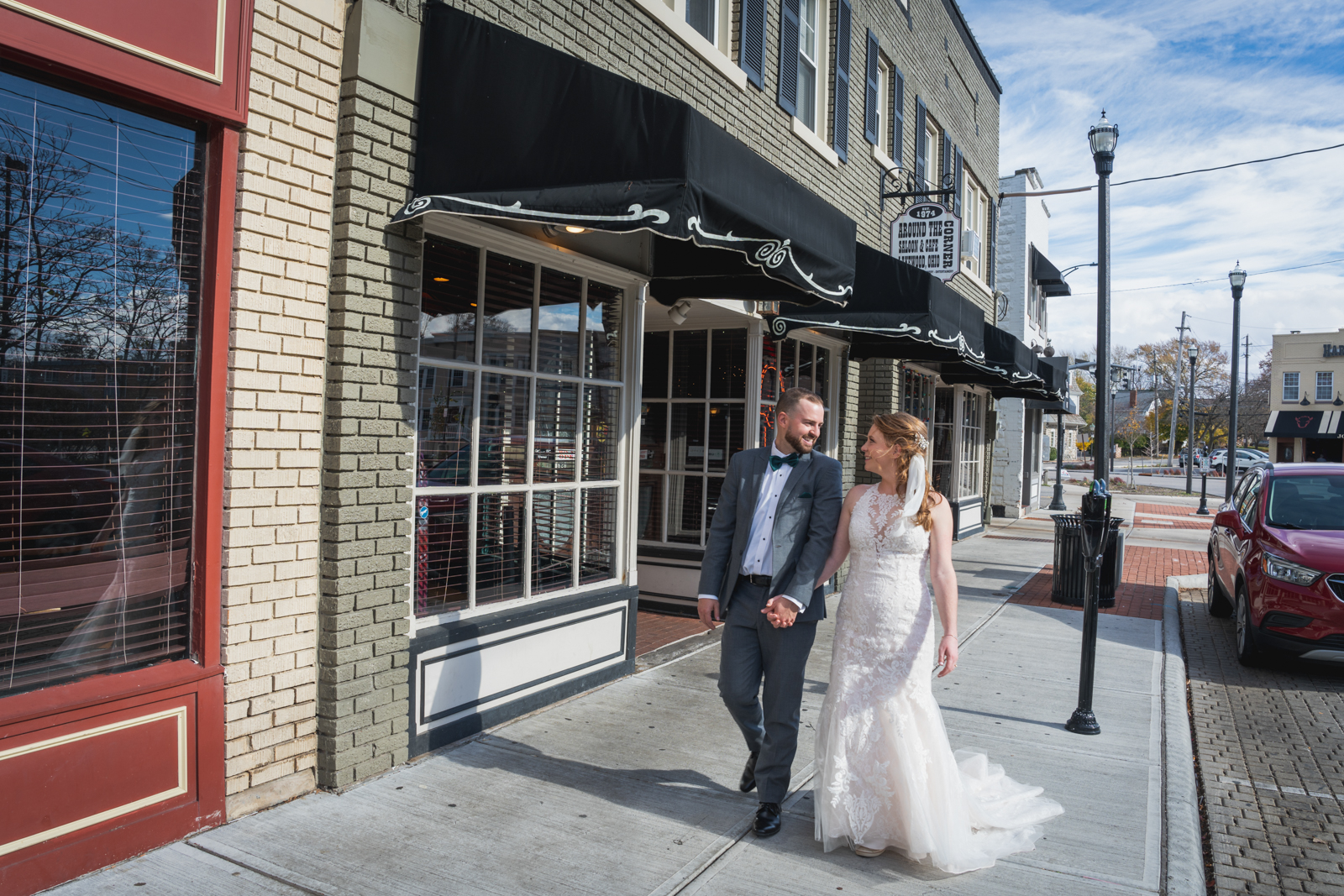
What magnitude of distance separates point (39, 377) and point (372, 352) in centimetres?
129

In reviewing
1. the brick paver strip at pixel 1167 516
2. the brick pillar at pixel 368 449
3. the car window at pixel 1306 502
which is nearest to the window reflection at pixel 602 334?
the brick pillar at pixel 368 449

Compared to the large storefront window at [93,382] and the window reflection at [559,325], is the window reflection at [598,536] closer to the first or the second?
the window reflection at [559,325]

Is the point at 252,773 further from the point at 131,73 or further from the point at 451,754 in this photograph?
the point at 131,73

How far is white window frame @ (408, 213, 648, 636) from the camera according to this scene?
15.0ft

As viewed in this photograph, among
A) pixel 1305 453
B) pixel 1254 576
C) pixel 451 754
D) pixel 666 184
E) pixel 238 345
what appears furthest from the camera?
pixel 1305 453

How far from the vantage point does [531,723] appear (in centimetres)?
507

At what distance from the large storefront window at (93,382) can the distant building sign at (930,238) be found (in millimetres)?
8641

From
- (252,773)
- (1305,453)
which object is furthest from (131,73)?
(1305,453)

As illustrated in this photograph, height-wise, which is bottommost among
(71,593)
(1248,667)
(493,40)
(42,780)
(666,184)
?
(1248,667)

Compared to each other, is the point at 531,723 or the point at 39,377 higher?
the point at 39,377

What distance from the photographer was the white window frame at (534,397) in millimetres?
4582

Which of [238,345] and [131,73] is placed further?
[238,345]

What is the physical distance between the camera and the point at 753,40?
24.9ft

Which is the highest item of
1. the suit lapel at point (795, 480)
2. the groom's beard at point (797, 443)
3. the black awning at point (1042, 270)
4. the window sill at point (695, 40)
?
the black awning at point (1042, 270)
